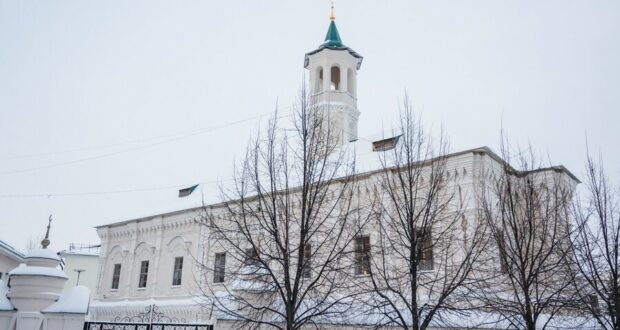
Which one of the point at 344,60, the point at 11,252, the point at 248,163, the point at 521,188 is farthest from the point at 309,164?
the point at 344,60

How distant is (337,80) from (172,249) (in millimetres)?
15156

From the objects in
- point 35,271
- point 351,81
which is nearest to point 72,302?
point 35,271

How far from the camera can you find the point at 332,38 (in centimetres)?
3347

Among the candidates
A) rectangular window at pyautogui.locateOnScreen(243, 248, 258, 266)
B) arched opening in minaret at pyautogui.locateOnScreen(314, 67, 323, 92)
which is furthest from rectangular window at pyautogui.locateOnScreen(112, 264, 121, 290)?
rectangular window at pyautogui.locateOnScreen(243, 248, 258, 266)

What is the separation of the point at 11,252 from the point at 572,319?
18.0m

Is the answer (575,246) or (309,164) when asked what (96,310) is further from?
(575,246)

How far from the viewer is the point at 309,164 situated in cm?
1188

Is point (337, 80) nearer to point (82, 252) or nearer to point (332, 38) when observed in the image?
point (332, 38)

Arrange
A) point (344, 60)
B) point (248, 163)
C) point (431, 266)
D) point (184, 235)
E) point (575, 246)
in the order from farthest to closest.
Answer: point (344, 60)
point (184, 235)
point (431, 266)
point (248, 163)
point (575, 246)

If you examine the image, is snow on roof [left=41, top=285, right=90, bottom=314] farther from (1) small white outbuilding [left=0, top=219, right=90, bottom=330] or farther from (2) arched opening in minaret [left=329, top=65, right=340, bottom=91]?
(2) arched opening in minaret [left=329, top=65, right=340, bottom=91]

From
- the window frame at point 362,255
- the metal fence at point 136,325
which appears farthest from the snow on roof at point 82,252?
the window frame at point 362,255

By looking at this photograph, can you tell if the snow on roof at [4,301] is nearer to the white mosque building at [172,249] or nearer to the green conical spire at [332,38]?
the white mosque building at [172,249]

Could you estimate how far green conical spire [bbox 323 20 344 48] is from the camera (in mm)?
32469

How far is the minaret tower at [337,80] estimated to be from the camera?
3050cm
